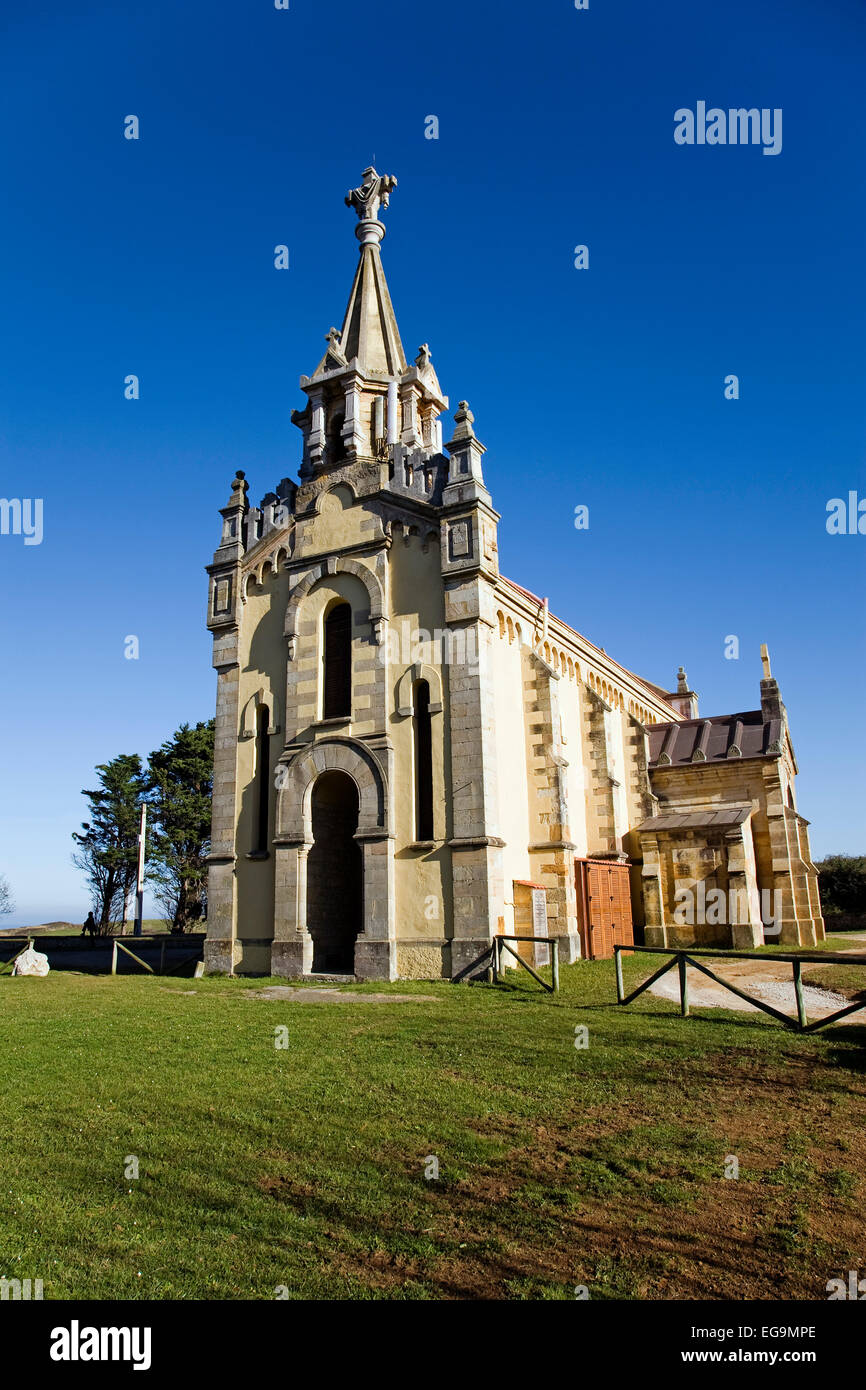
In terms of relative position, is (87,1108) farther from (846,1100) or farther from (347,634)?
(347,634)

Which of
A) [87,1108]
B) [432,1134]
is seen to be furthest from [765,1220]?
[87,1108]

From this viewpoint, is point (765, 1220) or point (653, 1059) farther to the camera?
point (653, 1059)

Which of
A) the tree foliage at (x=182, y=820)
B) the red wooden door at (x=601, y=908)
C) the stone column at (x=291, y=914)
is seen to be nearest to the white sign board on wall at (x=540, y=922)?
the red wooden door at (x=601, y=908)

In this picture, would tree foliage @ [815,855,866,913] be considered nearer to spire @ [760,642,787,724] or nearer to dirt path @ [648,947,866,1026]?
spire @ [760,642,787,724]

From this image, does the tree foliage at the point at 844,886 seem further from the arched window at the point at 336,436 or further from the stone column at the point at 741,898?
the arched window at the point at 336,436

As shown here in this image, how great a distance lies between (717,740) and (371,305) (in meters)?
18.5

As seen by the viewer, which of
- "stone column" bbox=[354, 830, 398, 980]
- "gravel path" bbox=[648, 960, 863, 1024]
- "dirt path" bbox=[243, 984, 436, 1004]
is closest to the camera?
"gravel path" bbox=[648, 960, 863, 1024]

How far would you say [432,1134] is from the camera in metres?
8.04

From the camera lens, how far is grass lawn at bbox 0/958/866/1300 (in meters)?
5.44

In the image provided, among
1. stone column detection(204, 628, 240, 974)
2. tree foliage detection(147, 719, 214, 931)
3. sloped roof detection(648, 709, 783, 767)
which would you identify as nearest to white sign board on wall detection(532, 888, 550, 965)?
stone column detection(204, 628, 240, 974)

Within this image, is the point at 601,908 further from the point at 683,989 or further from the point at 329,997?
the point at 683,989

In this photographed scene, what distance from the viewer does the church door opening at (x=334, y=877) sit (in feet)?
72.3

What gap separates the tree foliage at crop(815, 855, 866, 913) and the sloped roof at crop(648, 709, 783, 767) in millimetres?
12397
